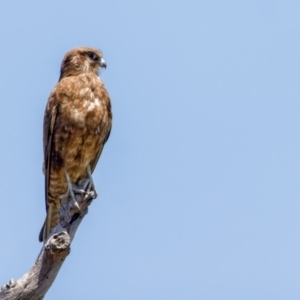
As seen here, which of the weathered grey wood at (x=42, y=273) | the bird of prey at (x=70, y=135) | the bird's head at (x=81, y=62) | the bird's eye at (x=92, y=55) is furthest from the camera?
the bird's eye at (x=92, y=55)

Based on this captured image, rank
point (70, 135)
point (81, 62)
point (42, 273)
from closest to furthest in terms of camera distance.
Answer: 1. point (42, 273)
2. point (70, 135)
3. point (81, 62)

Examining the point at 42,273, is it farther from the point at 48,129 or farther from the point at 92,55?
the point at 92,55

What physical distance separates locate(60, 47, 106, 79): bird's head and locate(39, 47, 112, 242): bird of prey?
301mm

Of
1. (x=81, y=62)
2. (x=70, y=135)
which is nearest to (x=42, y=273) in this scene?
(x=70, y=135)

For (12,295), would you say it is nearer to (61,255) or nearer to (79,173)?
(61,255)

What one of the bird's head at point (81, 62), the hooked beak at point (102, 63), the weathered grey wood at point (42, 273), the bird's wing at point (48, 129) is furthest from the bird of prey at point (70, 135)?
the weathered grey wood at point (42, 273)

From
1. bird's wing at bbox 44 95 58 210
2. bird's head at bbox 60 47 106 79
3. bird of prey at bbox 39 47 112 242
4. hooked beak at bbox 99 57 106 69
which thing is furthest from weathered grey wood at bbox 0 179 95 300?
hooked beak at bbox 99 57 106 69

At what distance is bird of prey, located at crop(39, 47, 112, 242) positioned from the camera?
7082mm

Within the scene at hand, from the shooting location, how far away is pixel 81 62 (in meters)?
7.65

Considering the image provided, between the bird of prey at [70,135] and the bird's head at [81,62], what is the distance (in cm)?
30

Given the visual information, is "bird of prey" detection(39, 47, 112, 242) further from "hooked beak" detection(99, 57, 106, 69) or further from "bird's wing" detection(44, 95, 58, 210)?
"hooked beak" detection(99, 57, 106, 69)

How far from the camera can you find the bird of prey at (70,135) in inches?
279

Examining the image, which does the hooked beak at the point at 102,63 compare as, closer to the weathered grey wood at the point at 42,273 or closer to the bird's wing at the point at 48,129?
the bird's wing at the point at 48,129

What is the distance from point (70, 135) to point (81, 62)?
0.92m
